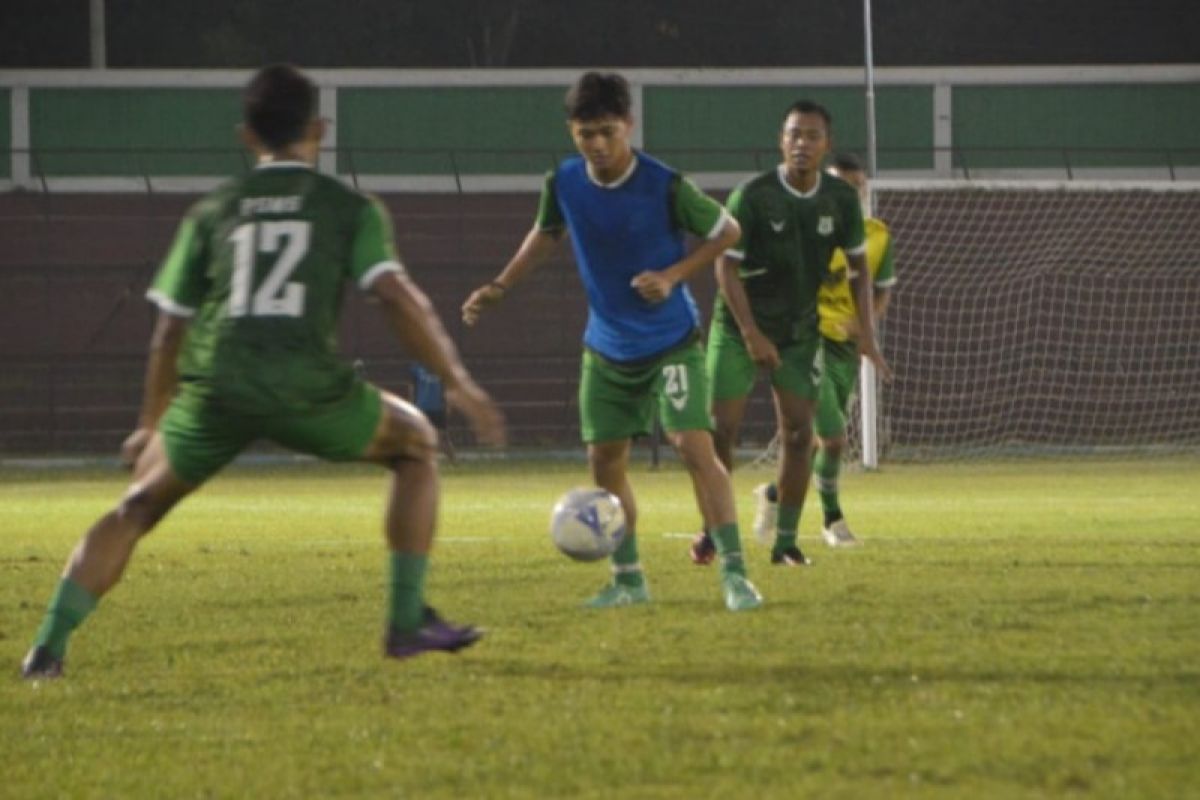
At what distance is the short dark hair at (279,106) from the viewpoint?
7.31m

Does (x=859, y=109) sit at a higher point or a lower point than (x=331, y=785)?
higher

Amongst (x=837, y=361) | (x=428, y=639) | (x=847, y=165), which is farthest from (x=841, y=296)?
(x=428, y=639)

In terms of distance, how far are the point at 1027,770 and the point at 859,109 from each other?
125 ft

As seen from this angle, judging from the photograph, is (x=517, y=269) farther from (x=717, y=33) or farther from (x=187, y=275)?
(x=717, y=33)

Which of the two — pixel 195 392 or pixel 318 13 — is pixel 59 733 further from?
pixel 318 13

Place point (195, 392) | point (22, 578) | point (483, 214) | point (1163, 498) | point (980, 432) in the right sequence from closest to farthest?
point (195, 392)
point (22, 578)
point (1163, 498)
point (980, 432)
point (483, 214)

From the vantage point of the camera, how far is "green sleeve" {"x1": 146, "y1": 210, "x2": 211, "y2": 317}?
7379mm

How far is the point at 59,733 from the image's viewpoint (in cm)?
655

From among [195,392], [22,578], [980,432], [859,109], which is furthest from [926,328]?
[195,392]

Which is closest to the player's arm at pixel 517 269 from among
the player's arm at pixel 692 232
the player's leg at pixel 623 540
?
the player's arm at pixel 692 232

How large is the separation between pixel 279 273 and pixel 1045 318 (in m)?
31.7

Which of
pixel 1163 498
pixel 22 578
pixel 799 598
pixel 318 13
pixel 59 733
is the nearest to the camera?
pixel 59 733

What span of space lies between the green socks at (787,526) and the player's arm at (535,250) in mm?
2408

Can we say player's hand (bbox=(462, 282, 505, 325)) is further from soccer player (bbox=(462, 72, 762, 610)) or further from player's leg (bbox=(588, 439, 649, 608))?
player's leg (bbox=(588, 439, 649, 608))
